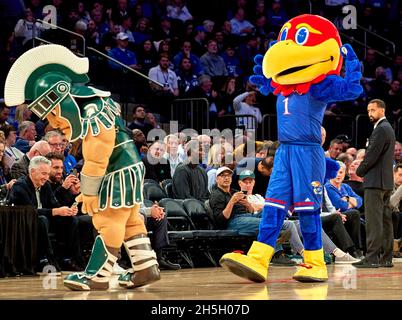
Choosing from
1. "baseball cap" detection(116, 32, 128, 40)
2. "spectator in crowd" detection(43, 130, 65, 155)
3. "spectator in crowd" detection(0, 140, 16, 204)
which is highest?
"baseball cap" detection(116, 32, 128, 40)

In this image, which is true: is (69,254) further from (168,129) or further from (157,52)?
(157,52)

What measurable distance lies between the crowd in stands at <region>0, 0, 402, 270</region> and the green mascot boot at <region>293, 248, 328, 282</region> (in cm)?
242

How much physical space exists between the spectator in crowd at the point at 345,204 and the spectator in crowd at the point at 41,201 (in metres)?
3.96

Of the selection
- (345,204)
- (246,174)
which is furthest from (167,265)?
(345,204)

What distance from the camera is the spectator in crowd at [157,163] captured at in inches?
465

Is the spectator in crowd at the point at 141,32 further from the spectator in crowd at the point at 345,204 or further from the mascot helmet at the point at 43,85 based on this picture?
the mascot helmet at the point at 43,85

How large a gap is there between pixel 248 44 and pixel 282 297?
1164 centimetres

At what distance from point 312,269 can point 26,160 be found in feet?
11.7

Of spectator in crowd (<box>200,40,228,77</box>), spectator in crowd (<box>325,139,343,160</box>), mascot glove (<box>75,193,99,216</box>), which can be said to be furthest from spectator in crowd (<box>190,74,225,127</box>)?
mascot glove (<box>75,193,99,216</box>)

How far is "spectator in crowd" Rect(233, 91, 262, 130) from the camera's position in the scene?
15906mm

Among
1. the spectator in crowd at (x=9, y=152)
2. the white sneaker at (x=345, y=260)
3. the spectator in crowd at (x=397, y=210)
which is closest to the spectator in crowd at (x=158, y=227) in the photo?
the spectator in crowd at (x=9, y=152)

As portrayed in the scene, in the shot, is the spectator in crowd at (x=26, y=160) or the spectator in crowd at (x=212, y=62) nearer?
the spectator in crowd at (x=26, y=160)

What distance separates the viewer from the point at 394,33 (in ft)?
66.2

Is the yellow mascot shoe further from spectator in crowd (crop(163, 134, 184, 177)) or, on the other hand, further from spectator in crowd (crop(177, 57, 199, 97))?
spectator in crowd (crop(177, 57, 199, 97))
